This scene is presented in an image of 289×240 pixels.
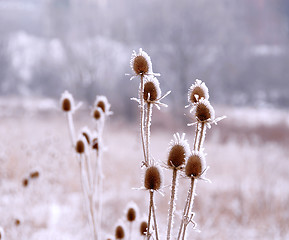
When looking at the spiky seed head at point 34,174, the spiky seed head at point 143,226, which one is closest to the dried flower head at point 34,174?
the spiky seed head at point 34,174

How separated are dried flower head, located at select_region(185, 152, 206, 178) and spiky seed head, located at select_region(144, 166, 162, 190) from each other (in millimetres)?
89

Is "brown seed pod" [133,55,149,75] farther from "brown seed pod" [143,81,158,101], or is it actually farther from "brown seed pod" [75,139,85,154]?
"brown seed pod" [75,139,85,154]

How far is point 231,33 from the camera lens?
19.8m

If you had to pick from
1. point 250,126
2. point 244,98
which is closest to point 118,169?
point 250,126

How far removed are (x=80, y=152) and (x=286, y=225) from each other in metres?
3.49

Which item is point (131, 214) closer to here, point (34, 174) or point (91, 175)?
point (91, 175)

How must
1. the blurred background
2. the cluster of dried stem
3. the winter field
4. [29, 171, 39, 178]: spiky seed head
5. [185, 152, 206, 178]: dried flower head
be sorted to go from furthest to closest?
the blurred background → the winter field → [29, 171, 39, 178]: spiky seed head → the cluster of dried stem → [185, 152, 206, 178]: dried flower head

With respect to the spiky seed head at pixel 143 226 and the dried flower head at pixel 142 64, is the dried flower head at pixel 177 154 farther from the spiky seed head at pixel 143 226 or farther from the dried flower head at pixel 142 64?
the spiky seed head at pixel 143 226

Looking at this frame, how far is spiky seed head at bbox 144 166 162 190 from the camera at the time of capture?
1.00 meters

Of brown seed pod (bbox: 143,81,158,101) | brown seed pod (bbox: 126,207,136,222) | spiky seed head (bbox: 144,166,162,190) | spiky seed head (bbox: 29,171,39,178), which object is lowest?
brown seed pod (bbox: 126,207,136,222)

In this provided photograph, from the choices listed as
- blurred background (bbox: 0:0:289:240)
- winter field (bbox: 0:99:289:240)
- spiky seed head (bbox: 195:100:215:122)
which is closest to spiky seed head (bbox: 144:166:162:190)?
spiky seed head (bbox: 195:100:215:122)

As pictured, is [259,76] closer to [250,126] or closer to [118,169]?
[250,126]

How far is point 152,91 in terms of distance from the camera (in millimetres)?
1105

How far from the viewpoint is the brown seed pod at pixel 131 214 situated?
1.55 meters
